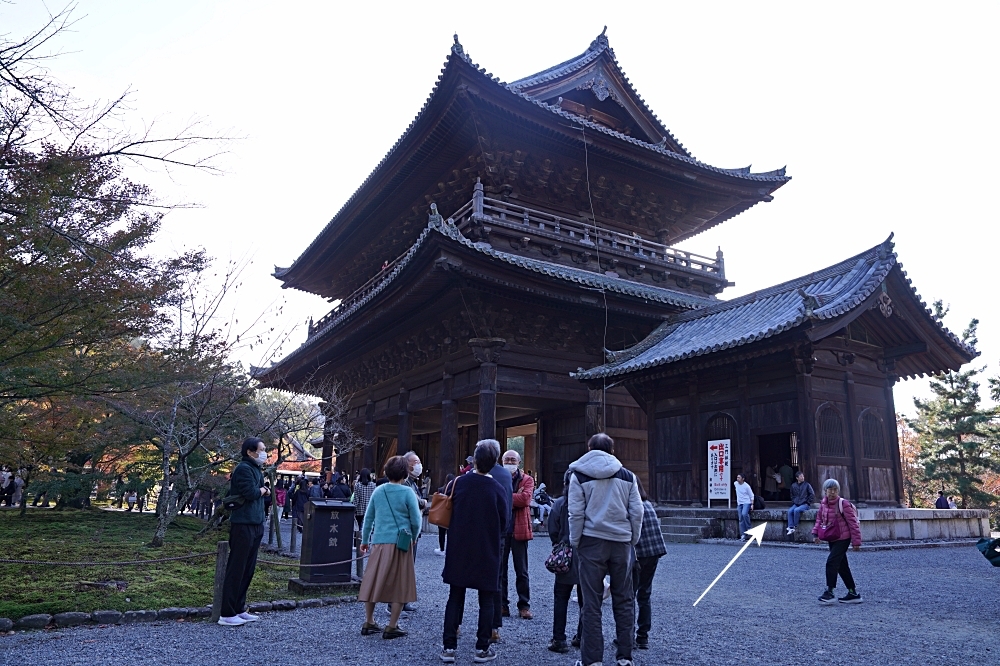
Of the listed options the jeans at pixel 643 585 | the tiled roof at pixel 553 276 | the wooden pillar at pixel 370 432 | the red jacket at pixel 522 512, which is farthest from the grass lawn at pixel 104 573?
the wooden pillar at pixel 370 432

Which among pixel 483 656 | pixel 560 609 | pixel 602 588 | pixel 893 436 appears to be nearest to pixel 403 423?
pixel 893 436

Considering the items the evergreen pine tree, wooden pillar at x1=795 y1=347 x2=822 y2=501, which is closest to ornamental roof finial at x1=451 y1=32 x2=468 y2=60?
wooden pillar at x1=795 y1=347 x2=822 y2=501

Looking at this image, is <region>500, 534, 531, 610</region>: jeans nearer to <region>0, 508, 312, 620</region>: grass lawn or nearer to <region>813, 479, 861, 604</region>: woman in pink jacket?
<region>0, 508, 312, 620</region>: grass lawn

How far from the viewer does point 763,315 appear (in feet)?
48.6

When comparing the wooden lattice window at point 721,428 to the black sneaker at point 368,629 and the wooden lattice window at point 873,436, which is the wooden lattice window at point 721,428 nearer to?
the wooden lattice window at point 873,436

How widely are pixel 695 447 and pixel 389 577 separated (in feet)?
34.3

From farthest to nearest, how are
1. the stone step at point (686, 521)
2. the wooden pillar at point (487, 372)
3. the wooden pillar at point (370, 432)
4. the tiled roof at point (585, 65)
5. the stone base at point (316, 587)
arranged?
the wooden pillar at point (370, 432), the tiled roof at point (585, 65), the wooden pillar at point (487, 372), the stone step at point (686, 521), the stone base at point (316, 587)

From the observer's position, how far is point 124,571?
9070 millimetres

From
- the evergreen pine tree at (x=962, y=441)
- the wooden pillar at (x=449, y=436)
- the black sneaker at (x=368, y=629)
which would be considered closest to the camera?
the black sneaker at (x=368, y=629)

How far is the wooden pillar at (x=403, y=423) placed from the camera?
20.8 m

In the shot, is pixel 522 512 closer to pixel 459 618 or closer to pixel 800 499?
pixel 459 618

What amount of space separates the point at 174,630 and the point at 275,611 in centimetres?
113

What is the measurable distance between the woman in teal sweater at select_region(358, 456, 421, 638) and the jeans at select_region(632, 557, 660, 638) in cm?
189

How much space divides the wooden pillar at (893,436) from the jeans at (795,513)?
2946 millimetres
